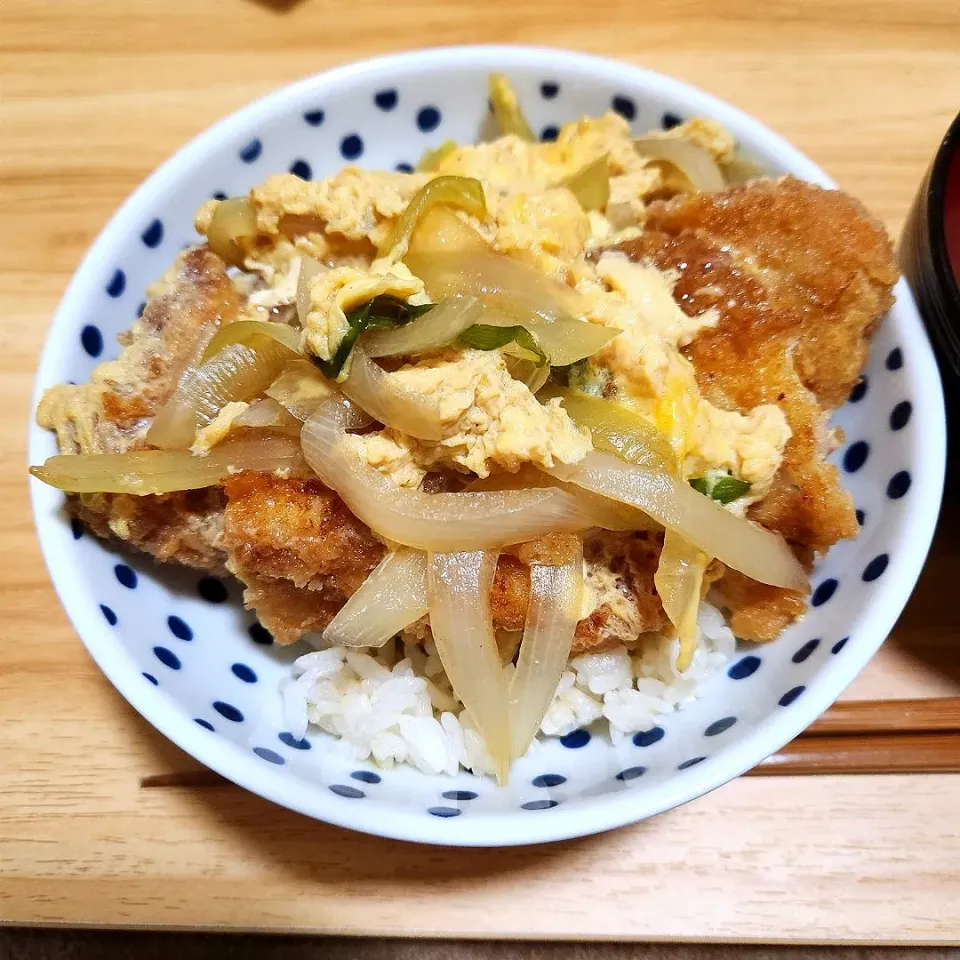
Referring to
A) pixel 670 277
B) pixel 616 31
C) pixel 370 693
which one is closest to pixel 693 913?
pixel 370 693

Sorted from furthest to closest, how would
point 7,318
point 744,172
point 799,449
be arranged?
point 7,318, point 744,172, point 799,449

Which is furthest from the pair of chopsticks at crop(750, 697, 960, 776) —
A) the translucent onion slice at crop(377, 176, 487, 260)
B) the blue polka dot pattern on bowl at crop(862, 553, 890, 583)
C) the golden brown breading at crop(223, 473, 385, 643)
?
the translucent onion slice at crop(377, 176, 487, 260)

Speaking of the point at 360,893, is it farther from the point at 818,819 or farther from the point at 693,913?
the point at 818,819

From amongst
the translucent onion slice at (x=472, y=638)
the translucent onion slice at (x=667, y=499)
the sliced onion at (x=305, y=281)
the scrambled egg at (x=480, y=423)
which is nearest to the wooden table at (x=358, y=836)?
the translucent onion slice at (x=472, y=638)

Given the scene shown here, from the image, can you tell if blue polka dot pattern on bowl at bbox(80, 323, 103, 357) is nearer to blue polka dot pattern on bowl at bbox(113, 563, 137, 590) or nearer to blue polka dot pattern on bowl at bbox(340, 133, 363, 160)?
blue polka dot pattern on bowl at bbox(113, 563, 137, 590)

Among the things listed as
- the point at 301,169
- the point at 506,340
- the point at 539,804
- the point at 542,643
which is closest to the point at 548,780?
the point at 539,804

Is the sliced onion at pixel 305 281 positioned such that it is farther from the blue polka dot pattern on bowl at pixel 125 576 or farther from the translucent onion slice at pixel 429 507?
the blue polka dot pattern on bowl at pixel 125 576
